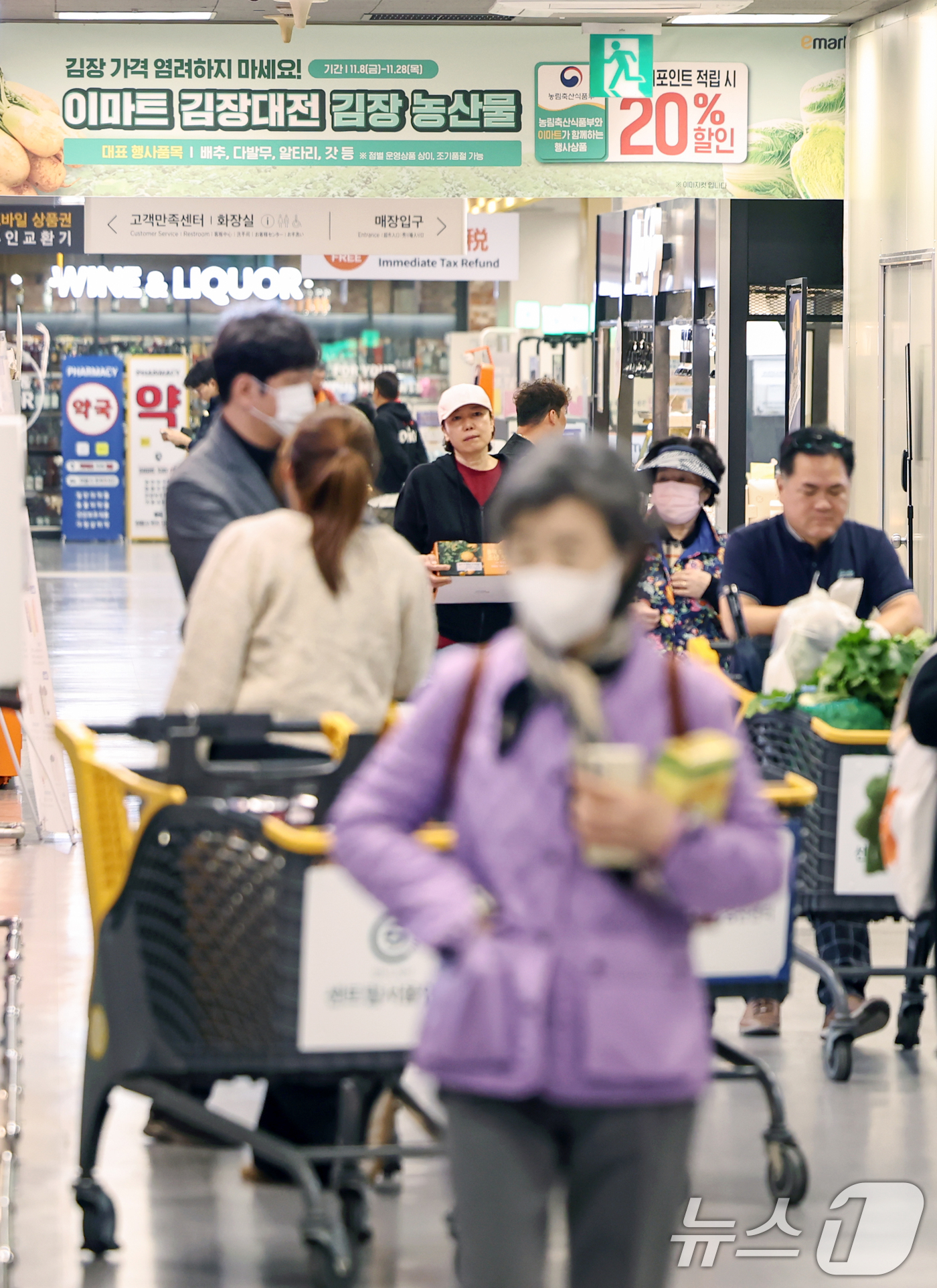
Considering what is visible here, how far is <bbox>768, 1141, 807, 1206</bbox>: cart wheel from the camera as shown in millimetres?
3455

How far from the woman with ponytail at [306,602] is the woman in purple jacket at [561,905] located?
1350mm

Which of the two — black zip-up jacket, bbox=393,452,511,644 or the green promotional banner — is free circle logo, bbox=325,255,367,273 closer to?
the green promotional banner

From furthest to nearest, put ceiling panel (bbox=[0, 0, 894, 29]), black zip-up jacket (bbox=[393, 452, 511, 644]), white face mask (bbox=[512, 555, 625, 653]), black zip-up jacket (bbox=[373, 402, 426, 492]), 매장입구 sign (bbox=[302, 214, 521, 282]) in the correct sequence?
매장입구 sign (bbox=[302, 214, 521, 282]), black zip-up jacket (bbox=[373, 402, 426, 492]), ceiling panel (bbox=[0, 0, 894, 29]), black zip-up jacket (bbox=[393, 452, 511, 644]), white face mask (bbox=[512, 555, 625, 653])

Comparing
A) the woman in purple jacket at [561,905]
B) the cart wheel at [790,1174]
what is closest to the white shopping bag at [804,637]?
the cart wheel at [790,1174]

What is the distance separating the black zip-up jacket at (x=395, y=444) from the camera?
14.2m

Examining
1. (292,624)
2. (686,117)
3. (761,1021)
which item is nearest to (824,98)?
(686,117)

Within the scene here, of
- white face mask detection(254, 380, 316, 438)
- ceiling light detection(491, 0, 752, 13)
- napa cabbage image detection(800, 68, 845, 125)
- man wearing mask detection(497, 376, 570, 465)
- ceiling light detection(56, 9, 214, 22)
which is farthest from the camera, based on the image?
napa cabbage image detection(800, 68, 845, 125)

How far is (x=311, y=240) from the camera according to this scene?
39.9 feet

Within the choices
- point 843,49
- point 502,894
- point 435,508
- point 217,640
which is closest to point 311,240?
point 843,49

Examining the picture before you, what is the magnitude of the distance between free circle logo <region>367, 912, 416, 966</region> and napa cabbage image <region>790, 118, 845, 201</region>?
31.7 feet

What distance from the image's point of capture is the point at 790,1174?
346 centimetres

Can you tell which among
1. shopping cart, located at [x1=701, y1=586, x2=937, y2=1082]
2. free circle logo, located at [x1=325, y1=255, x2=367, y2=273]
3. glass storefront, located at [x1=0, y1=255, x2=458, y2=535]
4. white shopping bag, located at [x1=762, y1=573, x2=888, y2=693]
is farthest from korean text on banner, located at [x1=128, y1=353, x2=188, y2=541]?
shopping cart, located at [x1=701, y1=586, x2=937, y2=1082]

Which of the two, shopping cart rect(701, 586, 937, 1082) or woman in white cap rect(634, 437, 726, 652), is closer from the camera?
shopping cart rect(701, 586, 937, 1082)

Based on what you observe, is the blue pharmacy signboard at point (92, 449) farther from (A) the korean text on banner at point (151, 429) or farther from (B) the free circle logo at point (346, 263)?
(B) the free circle logo at point (346, 263)
